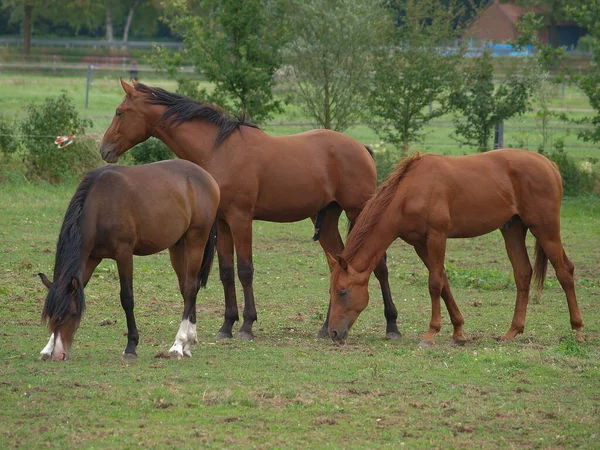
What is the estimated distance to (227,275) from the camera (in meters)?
8.68

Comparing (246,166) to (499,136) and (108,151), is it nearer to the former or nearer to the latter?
(108,151)

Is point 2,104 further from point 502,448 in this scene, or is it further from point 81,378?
point 502,448

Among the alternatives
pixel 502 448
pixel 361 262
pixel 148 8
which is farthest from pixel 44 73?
pixel 502 448

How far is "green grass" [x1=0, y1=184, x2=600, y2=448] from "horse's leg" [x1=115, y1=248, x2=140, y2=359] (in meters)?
0.15

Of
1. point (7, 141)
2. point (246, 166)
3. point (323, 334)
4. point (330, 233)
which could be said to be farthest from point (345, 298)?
point (7, 141)

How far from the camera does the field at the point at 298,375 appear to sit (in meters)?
5.42

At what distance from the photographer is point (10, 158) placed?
18.1 metres

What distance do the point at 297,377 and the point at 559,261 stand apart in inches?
133

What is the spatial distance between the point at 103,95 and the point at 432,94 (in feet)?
61.8

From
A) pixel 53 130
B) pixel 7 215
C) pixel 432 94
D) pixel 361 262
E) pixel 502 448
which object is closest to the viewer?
pixel 502 448

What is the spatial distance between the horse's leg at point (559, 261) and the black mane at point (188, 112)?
10.1ft

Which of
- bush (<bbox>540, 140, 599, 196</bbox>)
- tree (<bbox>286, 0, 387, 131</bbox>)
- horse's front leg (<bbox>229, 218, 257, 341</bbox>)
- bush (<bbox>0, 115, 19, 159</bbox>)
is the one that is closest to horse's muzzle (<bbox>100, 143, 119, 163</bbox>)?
horse's front leg (<bbox>229, 218, 257, 341</bbox>)

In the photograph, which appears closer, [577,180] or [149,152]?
[149,152]

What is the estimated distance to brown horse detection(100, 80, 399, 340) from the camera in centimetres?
859
